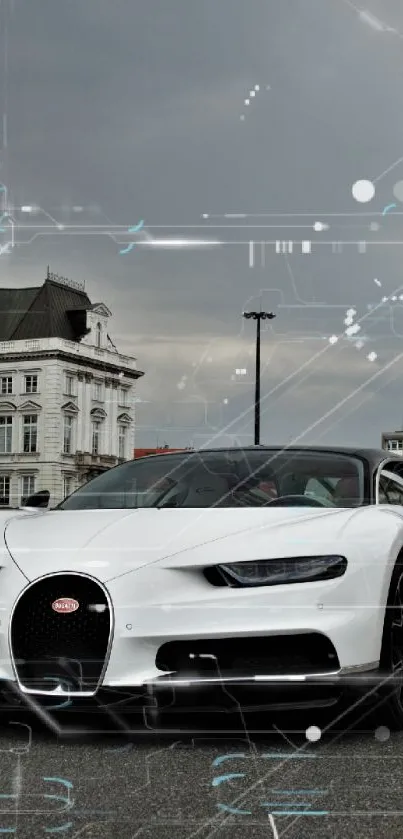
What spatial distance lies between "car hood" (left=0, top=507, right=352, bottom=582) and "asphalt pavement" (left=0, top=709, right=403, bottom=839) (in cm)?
59

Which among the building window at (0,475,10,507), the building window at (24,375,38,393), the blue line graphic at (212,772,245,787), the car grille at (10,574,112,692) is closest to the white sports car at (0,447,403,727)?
the car grille at (10,574,112,692)

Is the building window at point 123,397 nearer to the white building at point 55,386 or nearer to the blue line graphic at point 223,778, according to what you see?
the white building at point 55,386

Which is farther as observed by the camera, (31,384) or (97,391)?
(97,391)

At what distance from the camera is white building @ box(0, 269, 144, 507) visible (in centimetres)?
3195

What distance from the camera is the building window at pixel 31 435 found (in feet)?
104

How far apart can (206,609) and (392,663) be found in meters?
0.85

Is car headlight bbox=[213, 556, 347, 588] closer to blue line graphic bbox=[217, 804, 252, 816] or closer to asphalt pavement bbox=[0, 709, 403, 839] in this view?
asphalt pavement bbox=[0, 709, 403, 839]

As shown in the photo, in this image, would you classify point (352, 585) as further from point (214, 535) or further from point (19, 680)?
point (19, 680)

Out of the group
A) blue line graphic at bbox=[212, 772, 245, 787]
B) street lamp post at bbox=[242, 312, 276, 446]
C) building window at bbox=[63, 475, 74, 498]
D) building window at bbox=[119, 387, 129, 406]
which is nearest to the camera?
blue line graphic at bbox=[212, 772, 245, 787]

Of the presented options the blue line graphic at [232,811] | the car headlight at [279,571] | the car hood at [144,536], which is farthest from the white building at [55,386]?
the blue line graphic at [232,811]

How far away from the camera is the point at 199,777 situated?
3932mm

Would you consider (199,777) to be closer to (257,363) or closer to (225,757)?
(225,757)

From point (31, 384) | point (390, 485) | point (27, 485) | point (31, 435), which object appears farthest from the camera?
point (31, 384)

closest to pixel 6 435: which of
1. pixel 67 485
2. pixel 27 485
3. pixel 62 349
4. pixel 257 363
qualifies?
pixel 67 485
